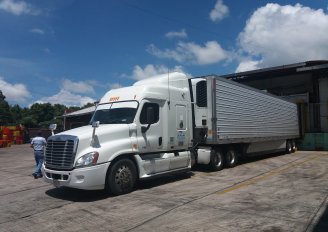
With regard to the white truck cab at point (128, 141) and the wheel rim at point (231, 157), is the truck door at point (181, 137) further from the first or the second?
the wheel rim at point (231, 157)

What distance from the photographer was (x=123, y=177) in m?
8.96

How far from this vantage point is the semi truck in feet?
27.6

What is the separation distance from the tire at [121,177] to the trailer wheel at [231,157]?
6.06 metres

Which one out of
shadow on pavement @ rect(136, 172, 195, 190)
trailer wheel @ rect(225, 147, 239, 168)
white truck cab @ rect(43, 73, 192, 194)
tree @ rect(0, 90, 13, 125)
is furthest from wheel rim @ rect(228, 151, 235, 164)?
tree @ rect(0, 90, 13, 125)

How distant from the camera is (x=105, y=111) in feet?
33.9

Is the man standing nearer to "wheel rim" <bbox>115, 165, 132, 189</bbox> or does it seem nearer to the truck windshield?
the truck windshield

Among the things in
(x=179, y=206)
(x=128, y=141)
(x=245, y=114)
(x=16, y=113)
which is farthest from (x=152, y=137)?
(x=16, y=113)

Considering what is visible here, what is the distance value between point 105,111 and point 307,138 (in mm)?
20183

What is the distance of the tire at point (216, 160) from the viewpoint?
13079 mm

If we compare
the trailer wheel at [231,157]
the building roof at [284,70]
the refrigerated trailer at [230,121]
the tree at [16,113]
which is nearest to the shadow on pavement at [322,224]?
the refrigerated trailer at [230,121]

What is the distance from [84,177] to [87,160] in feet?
1.35

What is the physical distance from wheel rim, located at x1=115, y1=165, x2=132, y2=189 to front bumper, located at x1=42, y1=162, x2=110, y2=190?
1.54ft

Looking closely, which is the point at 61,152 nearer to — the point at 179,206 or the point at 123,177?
the point at 123,177

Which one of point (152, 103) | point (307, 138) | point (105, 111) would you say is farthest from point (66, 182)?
point (307, 138)
